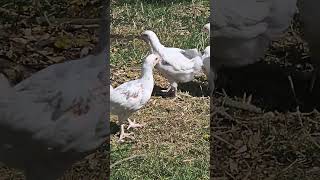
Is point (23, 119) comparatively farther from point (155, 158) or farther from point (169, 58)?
point (169, 58)

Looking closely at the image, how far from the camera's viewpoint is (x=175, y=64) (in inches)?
146

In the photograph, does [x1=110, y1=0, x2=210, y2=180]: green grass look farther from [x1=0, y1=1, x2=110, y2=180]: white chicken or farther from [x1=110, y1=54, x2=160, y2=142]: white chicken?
[x1=0, y1=1, x2=110, y2=180]: white chicken

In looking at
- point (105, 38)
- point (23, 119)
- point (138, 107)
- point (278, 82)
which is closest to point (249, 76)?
point (278, 82)

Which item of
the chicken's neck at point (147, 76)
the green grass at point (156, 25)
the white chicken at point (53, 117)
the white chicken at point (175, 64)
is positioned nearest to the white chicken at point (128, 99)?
the chicken's neck at point (147, 76)

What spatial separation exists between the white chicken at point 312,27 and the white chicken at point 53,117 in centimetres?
106

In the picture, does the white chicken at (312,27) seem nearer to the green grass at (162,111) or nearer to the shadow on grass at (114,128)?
the green grass at (162,111)

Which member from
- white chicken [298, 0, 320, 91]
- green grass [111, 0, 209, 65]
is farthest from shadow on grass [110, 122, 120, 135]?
white chicken [298, 0, 320, 91]

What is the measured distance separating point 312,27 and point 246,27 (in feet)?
1.10

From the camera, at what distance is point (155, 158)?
9.86 ft

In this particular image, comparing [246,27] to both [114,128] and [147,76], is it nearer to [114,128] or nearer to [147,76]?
[147,76]

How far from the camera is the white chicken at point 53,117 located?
2.54 m

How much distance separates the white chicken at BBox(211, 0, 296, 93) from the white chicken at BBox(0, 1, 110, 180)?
746 millimetres

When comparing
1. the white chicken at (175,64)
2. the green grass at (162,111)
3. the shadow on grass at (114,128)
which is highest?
the white chicken at (175,64)

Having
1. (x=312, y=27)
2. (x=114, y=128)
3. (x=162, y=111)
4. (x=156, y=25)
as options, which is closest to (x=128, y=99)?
(x=114, y=128)
